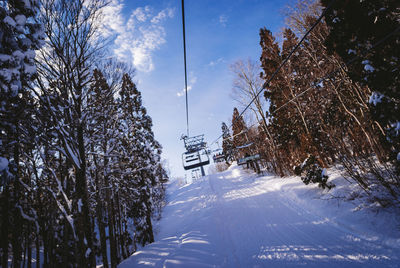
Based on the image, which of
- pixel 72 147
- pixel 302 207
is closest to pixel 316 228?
pixel 302 207

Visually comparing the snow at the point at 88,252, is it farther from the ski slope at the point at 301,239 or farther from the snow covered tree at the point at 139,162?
the snow covered tree at the point at 139,162

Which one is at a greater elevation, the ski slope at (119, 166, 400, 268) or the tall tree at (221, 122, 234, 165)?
the tall tree at (221, 122, 234, 165)

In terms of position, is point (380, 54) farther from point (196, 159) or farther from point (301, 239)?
point (196, 159)

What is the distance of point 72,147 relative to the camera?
219 inches

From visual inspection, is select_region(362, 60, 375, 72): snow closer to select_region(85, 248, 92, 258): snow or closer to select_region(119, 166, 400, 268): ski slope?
select_region(119, 166, 400, 268): ski slope

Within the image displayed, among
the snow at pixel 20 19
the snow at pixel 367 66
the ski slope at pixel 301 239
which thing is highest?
the snow at pixel 20 19

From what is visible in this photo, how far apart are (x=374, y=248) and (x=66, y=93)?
10240 mm

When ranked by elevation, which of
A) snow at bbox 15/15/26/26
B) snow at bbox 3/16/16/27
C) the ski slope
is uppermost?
snow at bbox 15/15/26/26

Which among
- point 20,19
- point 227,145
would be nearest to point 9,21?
point 20,19

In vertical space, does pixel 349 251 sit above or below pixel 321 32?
below

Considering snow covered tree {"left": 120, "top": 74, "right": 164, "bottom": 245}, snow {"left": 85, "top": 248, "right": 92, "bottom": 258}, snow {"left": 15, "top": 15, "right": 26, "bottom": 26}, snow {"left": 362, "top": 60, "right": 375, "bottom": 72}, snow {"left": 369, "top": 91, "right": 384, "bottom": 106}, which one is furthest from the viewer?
snow covered tree {"left": 120, "top": 74, "right": 164, "bottom": 245}

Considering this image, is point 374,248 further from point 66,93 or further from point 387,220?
point 66,93

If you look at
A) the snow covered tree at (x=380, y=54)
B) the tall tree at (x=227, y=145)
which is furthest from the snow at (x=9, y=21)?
the tall tree at (x=227, y=145)

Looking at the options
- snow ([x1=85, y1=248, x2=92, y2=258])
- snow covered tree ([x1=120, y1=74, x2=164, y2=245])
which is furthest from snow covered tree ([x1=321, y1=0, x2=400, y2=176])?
snow covered tree ([x1=120, y1=74, x2=164, y2=245])
